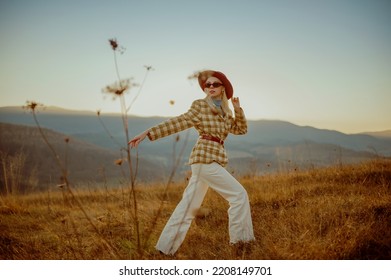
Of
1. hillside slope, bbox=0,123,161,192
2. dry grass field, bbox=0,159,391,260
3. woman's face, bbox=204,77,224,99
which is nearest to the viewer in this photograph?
dry grass field, bbox=0,159,391,260

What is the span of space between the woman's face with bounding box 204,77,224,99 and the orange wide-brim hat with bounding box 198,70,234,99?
1.6 inches

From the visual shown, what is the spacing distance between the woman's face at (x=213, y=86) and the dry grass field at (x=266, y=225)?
46.3 inches

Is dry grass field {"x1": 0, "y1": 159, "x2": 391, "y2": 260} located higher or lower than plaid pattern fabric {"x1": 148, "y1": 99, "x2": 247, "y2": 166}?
lower

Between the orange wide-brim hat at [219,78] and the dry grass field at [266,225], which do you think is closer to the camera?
the dry grass field at [266,225]

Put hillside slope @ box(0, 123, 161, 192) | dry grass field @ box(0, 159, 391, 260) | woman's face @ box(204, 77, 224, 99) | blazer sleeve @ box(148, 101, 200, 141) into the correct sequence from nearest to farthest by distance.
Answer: dry grass field @ box(0, 159, 391, 260) < blazer sleeve @ box(148, 101, 200, 141) < woman's face @ box(204, 77, 224, 99) < hillside slope @ box(0, 123, 161, 192)

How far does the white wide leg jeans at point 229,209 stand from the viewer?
296cm

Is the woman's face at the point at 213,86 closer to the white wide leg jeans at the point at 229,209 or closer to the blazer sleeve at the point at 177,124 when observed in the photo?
the blazer sleeve at the point at 177,124

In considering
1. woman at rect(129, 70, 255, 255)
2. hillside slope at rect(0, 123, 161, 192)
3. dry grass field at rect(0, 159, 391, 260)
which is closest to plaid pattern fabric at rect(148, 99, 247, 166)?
woman at rect(129, 70, 255, 255)

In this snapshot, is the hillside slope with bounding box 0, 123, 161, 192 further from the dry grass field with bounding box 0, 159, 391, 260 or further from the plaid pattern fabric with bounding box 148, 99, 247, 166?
the plaid pattern fabric with bounding box 148, 99, 247, 166

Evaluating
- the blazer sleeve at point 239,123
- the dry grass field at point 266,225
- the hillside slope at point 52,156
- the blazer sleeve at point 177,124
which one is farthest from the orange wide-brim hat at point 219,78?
the hillside slope at point 52,156

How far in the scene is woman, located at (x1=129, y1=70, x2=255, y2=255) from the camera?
297 cm

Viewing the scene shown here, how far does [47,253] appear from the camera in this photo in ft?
11.7
